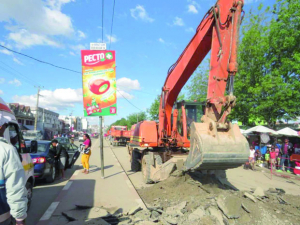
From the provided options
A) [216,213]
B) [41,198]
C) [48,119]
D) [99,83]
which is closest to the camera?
[216,213]

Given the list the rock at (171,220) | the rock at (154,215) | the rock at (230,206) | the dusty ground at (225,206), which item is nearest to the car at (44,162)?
the dusty ground at (225,206)

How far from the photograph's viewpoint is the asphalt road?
541 centimetres

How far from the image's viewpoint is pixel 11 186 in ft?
7.93

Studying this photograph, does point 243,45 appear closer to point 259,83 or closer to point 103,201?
point 259,83

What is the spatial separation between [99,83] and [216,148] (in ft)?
19.3

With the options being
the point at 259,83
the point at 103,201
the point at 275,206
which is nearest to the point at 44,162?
the point at 103,201

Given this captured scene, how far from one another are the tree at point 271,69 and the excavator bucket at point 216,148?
1117cm

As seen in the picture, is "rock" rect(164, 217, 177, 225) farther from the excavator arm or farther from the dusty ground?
the excavator arm

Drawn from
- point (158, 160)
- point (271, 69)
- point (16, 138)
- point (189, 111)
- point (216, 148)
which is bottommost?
point (158, 160)

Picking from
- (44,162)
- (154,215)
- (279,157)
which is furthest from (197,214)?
(279,157)

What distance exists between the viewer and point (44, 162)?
8102 millimetres

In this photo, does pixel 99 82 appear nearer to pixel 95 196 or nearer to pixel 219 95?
pixel 95 196

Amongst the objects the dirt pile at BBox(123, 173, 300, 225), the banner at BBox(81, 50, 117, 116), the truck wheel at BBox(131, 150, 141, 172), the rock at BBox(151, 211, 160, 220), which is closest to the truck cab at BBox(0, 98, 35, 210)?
the dirt pile at BBox(123, 173, 300, 225)

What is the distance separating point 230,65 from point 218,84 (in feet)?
1.64
